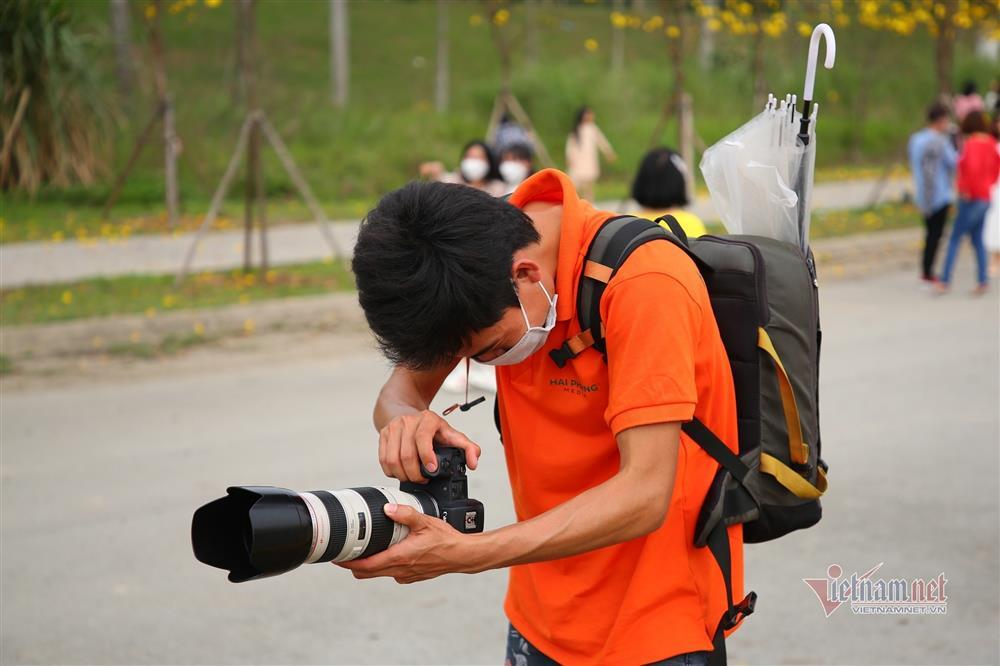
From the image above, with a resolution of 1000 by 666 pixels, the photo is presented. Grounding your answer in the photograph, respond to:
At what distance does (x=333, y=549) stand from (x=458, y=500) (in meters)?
0.25

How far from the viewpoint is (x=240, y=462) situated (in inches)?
228

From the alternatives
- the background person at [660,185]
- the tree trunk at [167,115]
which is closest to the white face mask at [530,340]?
the background person at [660,185]

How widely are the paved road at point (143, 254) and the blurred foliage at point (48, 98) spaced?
664 mm

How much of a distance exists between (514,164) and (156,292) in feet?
10.7

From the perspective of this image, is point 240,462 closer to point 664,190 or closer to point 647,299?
point 664,190

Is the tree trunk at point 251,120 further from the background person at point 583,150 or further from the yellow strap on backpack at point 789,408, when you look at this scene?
the yellow strap on backpack at point 789,408

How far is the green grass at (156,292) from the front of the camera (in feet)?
28.6

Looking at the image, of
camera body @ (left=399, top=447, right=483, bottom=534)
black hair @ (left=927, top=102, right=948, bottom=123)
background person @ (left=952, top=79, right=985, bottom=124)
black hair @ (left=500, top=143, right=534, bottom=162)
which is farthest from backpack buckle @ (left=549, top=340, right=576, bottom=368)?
background person @ (left=952, top=79, right=985, bottom=124)

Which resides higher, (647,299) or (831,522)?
(647,299)

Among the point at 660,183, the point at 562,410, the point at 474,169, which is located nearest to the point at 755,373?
the point at 562,410

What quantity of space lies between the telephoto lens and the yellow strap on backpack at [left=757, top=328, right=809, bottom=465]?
565 millimetres

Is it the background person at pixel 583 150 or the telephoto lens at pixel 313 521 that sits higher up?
the telephoto lens at pixel 313 521

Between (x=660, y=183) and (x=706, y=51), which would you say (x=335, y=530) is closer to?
(x=660, y=183)

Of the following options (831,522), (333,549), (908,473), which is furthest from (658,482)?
(908,473)
